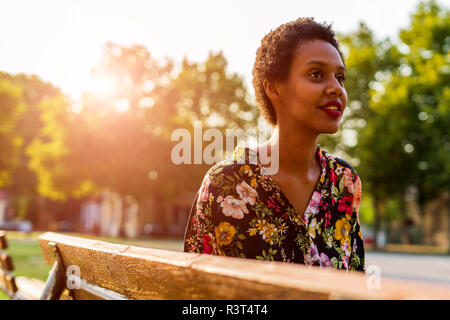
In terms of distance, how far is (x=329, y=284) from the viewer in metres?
0.84

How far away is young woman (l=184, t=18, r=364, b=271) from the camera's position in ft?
6.17

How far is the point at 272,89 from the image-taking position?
2.28 metres

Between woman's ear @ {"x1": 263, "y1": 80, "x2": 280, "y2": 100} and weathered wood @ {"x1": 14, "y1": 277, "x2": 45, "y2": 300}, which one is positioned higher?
woman's ear @ {"x1": 263, "y1": 80, "x2": 280, "y2": 100}

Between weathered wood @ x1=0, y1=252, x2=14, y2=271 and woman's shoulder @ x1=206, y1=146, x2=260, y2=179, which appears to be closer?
woman's shoulder @ x1=206, y1=146, x2=260, y2=179

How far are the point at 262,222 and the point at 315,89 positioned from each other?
630 mm

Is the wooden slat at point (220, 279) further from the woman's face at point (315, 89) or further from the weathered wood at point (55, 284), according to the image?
the woman's face at point (315, 89)

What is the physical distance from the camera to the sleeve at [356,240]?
85.2 inches

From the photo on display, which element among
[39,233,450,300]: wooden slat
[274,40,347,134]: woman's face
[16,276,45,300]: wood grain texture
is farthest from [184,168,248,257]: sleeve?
[16,276,45,300]: wood grain texture

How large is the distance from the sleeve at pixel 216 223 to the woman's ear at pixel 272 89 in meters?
0.55

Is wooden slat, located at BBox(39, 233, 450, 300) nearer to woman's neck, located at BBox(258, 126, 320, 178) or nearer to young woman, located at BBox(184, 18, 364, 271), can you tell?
young woman, located at BBox(184, 18, 364, 271)

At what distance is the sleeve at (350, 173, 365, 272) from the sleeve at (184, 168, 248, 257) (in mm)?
639

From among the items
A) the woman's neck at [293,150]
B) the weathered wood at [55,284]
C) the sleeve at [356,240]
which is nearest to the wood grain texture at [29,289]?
the weathered wood at [55,284]

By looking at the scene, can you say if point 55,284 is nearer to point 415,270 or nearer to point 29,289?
point 29,289
